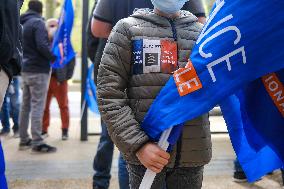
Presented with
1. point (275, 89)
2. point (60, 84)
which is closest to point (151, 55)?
point (275, 89)

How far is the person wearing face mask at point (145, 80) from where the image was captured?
2.09 meters

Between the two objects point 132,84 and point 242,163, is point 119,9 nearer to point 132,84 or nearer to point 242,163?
point 132,84

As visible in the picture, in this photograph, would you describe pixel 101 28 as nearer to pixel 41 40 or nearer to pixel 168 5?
pixel 168 5

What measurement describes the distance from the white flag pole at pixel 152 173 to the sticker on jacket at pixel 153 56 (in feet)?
1.03

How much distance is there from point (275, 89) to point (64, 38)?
15.6 feet

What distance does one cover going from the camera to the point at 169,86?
2.03 meters

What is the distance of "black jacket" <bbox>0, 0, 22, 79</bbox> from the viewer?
101 inches

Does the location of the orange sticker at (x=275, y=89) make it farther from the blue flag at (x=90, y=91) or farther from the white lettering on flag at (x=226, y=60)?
the blue flag at (x=90, y=91)

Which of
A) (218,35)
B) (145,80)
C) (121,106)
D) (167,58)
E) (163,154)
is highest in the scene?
(218,35)

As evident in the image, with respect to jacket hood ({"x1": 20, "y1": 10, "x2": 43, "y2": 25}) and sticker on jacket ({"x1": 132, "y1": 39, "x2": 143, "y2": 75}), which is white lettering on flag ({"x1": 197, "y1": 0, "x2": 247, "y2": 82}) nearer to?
sticker on jacket ({"x1": 132, "y1": 39, "x2": 143, "y2": 75})

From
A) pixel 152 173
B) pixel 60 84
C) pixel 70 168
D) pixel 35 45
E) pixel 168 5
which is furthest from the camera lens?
pixel 60 84

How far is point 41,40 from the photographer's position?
232 inches

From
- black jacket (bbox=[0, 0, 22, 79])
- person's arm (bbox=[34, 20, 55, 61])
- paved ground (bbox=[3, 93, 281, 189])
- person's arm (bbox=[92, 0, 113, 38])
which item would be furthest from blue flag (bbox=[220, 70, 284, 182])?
person's arm (bbox=[34, 20, 55, 61])

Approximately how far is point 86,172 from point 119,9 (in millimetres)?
2374
